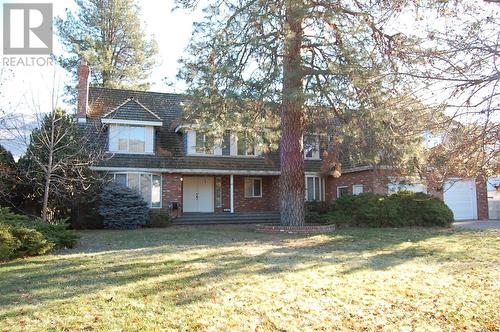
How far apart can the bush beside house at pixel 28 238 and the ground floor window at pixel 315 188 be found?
16027mm

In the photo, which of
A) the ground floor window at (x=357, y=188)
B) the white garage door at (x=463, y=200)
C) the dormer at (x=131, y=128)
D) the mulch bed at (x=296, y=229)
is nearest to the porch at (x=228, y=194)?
the dormer at (x=131, y=128)

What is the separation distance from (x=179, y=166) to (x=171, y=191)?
134 centimetres

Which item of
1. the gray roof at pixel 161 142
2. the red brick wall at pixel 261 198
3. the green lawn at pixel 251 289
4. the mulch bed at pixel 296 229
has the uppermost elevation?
the gray roof at pixel 161 142

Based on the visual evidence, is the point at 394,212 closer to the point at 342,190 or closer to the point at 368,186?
the point at 368,186

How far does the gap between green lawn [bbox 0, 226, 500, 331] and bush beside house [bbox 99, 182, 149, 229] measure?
25.1 ft

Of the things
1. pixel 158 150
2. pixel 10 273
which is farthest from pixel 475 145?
pixel 158 150

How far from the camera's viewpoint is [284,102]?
1466 centimetres

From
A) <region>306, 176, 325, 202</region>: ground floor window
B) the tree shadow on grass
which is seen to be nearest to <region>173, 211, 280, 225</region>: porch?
<region>306, 176, 325, 202</region>: ground floor window

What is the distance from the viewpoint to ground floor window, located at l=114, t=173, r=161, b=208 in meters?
21.3

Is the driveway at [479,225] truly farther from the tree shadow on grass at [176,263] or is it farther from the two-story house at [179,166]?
the tree shadow on grass at [176,263]

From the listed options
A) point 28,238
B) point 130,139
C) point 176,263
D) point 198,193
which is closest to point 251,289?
point 176,263

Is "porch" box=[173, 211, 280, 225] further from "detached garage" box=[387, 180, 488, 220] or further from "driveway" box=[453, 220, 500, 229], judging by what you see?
"detached garage" box=[387, 180, 488, 220]

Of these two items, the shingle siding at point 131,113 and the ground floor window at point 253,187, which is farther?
the ground floor window at point 253,187

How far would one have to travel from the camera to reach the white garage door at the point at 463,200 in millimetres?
23641
